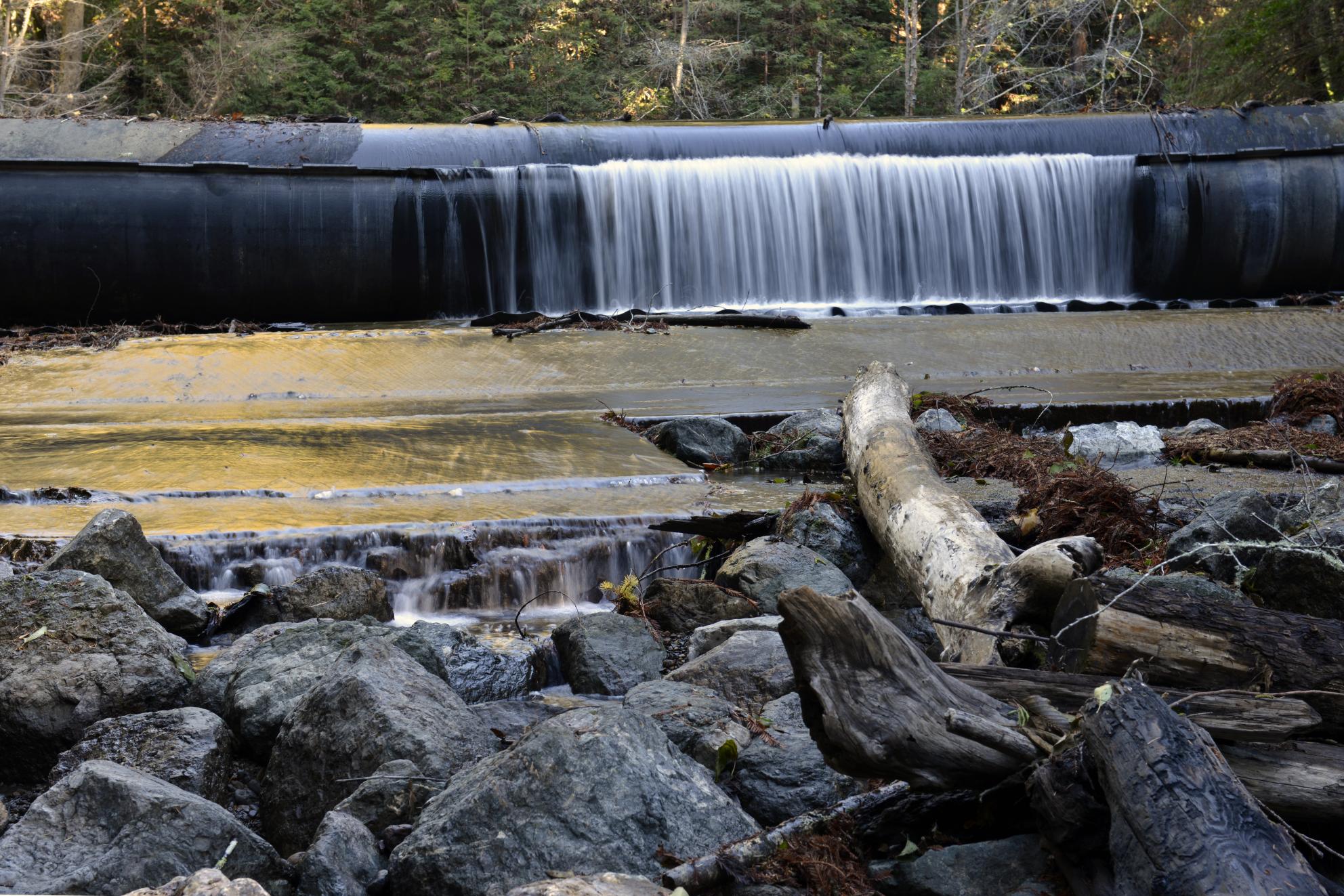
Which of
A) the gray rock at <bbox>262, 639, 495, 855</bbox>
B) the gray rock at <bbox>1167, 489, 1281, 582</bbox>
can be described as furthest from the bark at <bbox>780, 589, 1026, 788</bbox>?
the gray rock at <bbox>1167, 489, 1281, 582</bbox>

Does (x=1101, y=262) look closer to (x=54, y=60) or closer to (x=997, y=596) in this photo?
(x=997, y=596)

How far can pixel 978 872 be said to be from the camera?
2.29 metres

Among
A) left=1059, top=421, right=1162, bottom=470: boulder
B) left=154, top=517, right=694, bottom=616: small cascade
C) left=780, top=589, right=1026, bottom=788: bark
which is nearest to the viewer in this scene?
left=780, top=589, right=1026, bottom=788: bark

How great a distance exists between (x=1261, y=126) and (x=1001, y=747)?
1411 centimetres

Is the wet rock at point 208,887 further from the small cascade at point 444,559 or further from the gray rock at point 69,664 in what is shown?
the small cascade at point 444,559

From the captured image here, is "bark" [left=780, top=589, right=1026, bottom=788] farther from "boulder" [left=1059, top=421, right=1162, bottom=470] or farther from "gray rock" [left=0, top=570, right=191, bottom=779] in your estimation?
"boulder" [left=1059, top=421, right=1162, bottom=470]

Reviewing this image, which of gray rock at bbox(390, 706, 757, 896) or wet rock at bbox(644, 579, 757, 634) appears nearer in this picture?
gray rock at bbox(390, 706, 757, 896)

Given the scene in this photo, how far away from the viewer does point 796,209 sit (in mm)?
13727

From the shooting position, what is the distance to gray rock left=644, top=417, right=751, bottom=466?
7441 mm

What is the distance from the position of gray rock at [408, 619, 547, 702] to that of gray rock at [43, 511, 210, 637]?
1095 millimetres

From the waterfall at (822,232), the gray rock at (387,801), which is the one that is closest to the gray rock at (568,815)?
the gray rock at (387,801)

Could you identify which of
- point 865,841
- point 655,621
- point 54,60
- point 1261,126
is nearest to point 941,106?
point 1261,126

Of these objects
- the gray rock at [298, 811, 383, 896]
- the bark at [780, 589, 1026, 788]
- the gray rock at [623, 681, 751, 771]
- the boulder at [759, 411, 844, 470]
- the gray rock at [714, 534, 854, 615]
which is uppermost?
the bark at [780, 589, 1026, 788]

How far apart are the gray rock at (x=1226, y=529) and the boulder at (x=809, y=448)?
110 inches
